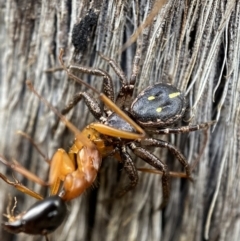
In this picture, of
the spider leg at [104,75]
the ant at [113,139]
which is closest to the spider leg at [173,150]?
the ant at [113,139]

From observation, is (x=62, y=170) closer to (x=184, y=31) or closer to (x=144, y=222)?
(x=144, y=222)

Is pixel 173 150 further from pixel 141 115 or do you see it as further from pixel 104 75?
pixel 104 75

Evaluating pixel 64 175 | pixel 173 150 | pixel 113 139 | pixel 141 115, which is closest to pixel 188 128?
pixel 173 150

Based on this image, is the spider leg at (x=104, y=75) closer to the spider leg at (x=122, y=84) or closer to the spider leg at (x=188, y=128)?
the spider leg at (x=122, y=84)

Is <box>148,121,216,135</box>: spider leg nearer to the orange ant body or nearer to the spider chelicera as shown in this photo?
the spider chelicera

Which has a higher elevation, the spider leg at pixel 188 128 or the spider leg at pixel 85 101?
the spider leg at pixel 85 101

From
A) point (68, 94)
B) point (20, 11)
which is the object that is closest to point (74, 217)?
point (68, 94)

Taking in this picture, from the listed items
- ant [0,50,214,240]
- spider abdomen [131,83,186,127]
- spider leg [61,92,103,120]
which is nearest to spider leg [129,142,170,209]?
ant [0,50,214,240]
